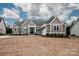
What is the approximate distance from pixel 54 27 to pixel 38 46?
45cm

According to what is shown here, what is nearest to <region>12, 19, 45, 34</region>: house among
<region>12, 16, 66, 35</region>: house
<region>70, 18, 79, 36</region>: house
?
<region>12, 16, 66, 35</region>: house

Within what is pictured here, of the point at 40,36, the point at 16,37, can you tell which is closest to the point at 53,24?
the point at 40,36

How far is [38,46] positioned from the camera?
17.4ft

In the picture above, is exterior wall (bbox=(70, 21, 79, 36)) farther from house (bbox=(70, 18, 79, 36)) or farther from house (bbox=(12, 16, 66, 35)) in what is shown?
A: house (bbox=(12, 16, 66, 35))

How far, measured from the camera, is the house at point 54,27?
5.29 meters

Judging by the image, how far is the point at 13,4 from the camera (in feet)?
17.3

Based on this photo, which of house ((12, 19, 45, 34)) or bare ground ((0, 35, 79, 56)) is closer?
bare ground ((0, 35, 79, 56))

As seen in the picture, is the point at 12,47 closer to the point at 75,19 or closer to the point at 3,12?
the point at 3,12

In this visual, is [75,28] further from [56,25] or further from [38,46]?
[38,46]

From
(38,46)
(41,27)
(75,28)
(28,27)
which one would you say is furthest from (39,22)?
(75,28)

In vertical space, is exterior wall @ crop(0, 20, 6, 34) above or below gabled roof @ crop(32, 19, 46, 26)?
below

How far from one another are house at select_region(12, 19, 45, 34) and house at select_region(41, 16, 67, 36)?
0.09m

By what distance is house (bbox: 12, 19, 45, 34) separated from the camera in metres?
5.33

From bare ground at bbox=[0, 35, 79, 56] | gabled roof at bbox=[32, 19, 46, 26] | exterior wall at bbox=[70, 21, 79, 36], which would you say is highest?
gabled roof at bbox=[32, 19, 46, 26]
